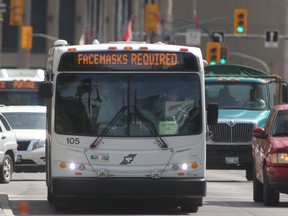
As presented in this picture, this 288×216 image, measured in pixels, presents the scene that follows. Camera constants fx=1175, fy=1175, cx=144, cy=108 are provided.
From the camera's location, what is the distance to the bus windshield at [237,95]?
29.4 meters

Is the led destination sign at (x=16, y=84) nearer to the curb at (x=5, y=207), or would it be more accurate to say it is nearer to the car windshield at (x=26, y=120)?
the car windshield at (x=26, y=120)

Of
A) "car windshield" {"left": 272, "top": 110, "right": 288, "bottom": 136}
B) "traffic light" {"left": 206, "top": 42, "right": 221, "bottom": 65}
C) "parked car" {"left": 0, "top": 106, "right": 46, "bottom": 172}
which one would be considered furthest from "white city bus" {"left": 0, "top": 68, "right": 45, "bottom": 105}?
"car windshield" {"left": 272, "top": 110, "right": 288, "bottom": 136}

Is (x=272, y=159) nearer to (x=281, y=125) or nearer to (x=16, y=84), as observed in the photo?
(x=281, y=125)

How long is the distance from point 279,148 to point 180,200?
175cm

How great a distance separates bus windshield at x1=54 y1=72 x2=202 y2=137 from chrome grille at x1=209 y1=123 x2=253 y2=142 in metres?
11.1

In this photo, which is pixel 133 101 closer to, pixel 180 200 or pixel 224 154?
pixel 180 200

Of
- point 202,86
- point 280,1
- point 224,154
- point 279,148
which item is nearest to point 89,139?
point 202,86

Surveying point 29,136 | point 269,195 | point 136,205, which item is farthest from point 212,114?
point 29,136

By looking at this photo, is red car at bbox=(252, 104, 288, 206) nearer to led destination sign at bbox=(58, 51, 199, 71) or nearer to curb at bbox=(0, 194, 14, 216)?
led destination sign at bbox=(58, 51, 199, 71)

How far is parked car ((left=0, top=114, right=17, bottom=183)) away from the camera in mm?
24977

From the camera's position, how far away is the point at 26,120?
102 ft

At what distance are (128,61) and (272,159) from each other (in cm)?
283

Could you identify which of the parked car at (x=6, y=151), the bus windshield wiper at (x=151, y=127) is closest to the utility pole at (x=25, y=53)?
the parked car at (x=6, y=151)

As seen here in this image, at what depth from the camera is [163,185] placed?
55.4 feet
